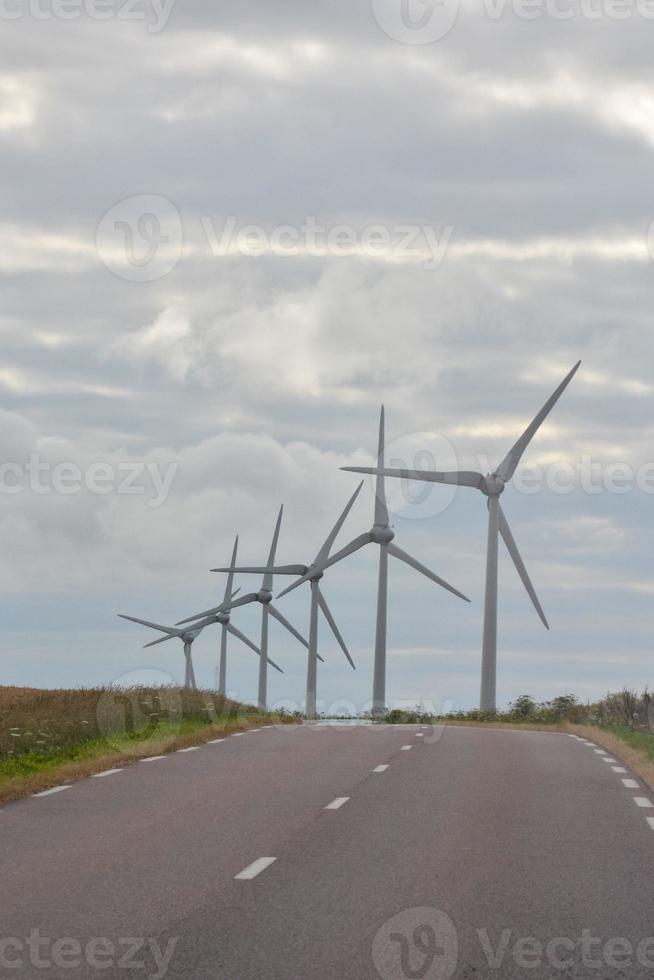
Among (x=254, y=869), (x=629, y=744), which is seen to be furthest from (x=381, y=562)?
(x=254, y=869)

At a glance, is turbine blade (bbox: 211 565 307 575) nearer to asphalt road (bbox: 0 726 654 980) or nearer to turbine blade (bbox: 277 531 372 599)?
turbine blade (bbox: 277 531 372 599)

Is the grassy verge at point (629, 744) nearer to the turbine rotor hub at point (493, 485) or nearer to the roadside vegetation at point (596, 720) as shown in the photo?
the roadside vegetation at point (596, 720)

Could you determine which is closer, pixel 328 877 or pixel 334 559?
pixel 328 877

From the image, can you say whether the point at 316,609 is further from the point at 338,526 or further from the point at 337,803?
the point at 337,803

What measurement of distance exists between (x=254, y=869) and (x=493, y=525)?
142 ft

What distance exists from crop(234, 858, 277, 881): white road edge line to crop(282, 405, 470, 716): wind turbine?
145 ft

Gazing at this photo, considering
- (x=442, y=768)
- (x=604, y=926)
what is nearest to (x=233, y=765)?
(x=442, y=768)

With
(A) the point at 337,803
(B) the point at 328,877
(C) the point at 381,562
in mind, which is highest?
(C) the point at 381,562

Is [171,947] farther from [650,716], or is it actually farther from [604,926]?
[650,716]

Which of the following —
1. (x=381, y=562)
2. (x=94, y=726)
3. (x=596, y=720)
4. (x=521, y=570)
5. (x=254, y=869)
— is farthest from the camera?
(x=381, y=562)

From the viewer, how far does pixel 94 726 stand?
2647 centimetres

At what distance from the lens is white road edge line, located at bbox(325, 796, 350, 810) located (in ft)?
54.2

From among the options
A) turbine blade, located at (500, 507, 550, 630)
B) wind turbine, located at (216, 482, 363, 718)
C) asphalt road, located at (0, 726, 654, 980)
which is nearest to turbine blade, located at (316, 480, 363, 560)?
wind turbine, located at (216, 482, 363, 718)

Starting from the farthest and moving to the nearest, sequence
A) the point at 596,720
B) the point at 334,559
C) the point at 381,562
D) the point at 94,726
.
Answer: the point at 334,559
the point at 381,562
the point at 596,720
the point at 94,726
